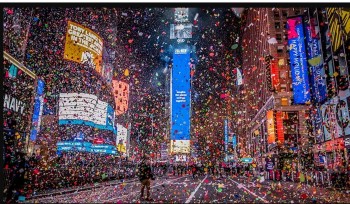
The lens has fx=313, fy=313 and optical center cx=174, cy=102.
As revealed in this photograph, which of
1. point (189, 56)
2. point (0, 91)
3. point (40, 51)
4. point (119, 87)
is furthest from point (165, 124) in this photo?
point (0, 91)

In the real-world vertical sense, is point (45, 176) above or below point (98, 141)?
below

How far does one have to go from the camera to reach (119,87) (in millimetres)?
66188

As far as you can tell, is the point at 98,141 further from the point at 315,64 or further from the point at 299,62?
the point at 315,64

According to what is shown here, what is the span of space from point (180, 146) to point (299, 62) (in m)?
111

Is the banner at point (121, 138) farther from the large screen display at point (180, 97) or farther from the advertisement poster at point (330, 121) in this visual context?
the large screen display at point (180, 97)

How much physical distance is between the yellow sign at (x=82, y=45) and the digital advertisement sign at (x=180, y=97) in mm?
107554

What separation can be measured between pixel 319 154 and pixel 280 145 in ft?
42.6

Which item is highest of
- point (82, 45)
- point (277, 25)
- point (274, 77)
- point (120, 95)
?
point (277, 25)

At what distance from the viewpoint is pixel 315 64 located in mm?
32094

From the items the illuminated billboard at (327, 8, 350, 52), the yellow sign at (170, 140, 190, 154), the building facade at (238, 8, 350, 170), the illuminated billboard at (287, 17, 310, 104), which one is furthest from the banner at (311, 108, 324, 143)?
the yellow sign at (170, 140, 190, 154)

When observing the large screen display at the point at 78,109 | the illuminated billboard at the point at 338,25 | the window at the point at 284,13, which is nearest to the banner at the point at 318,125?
the illuminated billboard at the point at 338,25

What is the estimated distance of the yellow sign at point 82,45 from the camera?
38.2 metres

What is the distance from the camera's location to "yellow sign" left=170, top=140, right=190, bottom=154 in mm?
139375

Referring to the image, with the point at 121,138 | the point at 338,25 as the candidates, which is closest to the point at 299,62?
the point at 338,25
